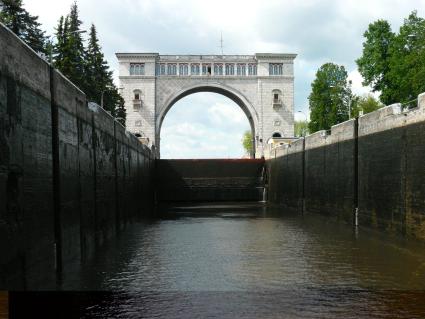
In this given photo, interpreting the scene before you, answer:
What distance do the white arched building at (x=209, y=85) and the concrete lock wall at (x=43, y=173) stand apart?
50.9 metres

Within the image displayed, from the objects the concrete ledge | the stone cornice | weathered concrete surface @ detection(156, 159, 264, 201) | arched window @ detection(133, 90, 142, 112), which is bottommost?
weathered concrete surface @ detection(156, 159, 264, 201)

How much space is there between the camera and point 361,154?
21.5 m

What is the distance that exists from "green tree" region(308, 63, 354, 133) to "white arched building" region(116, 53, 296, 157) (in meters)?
9.70

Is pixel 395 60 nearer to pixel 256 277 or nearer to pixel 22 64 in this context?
pixel 256 277

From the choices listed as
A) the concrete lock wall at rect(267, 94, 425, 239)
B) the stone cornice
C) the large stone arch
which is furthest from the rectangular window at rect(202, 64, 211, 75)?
the concrete lock wall at rect(267, 94, 425, 239)

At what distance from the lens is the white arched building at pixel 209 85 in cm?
6944

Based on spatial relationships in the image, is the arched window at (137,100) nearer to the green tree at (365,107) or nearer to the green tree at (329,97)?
the green tree at (329,97)

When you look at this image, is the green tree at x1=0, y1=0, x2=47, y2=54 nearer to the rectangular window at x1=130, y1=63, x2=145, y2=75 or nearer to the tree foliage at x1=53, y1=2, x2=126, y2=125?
the tree foliage at x1=53, y1=2, x2=126, y2=125

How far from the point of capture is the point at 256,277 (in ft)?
36.7

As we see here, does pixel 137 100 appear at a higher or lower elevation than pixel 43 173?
higher

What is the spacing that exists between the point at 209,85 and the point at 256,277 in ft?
195

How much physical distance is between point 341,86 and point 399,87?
19.1 metres

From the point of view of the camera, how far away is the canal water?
853cm

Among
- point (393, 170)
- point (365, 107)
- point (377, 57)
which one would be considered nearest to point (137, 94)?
point (365, 107)
